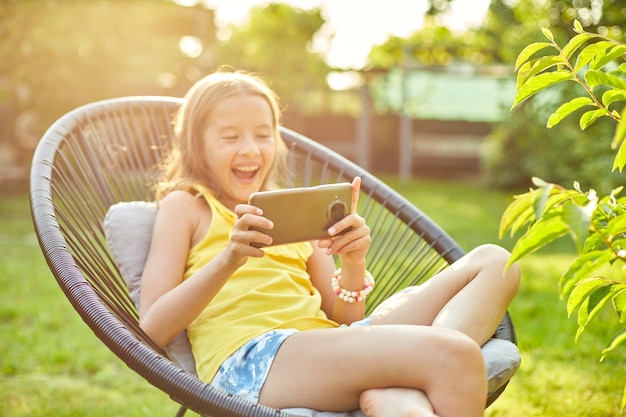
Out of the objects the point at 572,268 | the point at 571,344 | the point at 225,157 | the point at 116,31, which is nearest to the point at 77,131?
the point at 225,157

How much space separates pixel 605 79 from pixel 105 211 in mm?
1492

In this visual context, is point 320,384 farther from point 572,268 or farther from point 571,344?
point 571,344

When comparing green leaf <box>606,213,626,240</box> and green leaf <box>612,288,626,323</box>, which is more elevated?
green leaf <box>606,213,626,240</box>

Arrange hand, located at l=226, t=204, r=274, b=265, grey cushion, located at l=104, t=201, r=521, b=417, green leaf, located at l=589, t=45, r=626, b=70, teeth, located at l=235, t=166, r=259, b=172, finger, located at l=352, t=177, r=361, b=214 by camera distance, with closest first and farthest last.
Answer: green leaf, located at l=589, t=45, r=626, b=70, hand, located at l=226, t=204, r=274, b=265, finger, located at l=352, t=177, r=361, b=214, grey cushion, located at l=104, t=201, r=521, b=417, teeth, located at l=235, t=166, r=259, b=172

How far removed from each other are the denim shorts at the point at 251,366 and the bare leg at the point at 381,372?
19 millimetres

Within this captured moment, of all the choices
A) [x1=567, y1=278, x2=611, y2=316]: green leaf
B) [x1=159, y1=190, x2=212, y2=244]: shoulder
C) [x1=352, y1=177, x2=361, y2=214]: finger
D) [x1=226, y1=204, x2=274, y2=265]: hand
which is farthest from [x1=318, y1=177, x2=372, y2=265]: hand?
[x1=567, y1=278, x2=611, y2=316]: green leaf

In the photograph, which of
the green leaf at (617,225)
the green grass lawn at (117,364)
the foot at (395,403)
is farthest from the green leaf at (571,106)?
the green grass lawn at (117,364)

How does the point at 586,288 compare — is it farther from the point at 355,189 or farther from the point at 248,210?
the point at 248,210

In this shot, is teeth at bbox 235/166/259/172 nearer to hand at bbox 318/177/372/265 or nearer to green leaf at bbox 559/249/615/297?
hand at bbox 318/177/372/265

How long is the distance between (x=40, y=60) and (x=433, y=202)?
4460 mm

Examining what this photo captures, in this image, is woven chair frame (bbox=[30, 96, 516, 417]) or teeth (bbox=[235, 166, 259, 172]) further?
teeth (bbox=[235, 166, 259, 172])

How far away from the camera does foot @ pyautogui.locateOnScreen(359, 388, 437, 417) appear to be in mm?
1206

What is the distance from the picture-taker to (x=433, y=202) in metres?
7.58

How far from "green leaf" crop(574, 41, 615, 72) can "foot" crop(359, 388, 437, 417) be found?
649 mm
